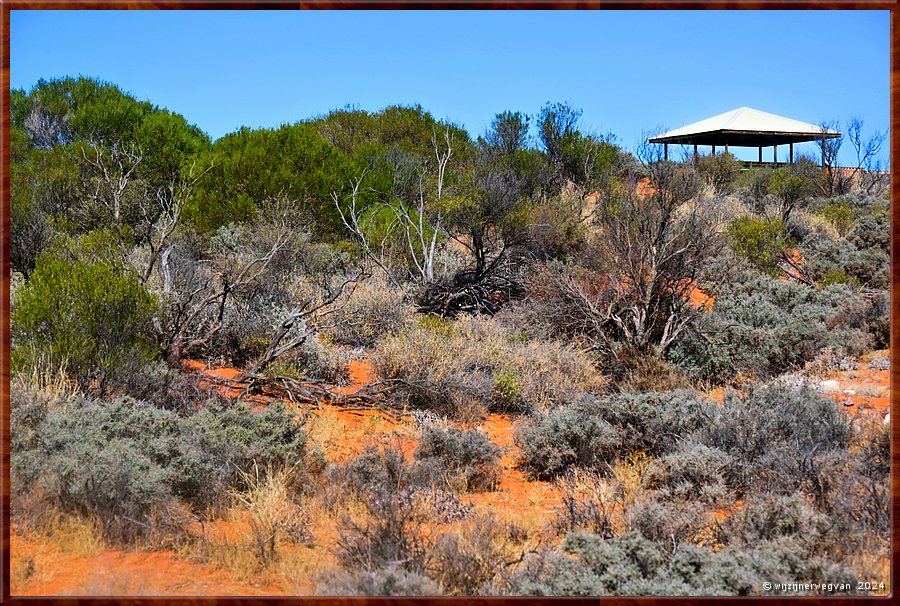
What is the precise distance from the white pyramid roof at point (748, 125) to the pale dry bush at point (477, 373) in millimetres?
17714

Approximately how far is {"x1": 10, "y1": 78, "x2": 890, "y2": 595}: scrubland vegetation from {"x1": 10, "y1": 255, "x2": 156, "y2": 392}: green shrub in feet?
0.08

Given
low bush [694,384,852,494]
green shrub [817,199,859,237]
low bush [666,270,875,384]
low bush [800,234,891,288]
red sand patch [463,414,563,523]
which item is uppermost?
green shrub [817,199,859,237]

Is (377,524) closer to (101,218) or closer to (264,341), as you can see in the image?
(264,341)

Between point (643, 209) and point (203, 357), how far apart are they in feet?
20.1

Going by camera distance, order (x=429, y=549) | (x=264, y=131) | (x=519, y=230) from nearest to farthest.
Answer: (x=429, y=549) → (x=519, y=230) → (x=264, y=131)

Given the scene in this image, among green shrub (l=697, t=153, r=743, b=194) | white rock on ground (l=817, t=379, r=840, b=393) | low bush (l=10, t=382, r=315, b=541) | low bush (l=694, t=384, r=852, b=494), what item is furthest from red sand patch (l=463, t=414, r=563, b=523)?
green shrub (l=697, t=153, r=743, b=194)

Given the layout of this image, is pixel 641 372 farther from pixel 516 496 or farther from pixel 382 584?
pixel 382 584

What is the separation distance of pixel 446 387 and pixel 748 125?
2148 cm

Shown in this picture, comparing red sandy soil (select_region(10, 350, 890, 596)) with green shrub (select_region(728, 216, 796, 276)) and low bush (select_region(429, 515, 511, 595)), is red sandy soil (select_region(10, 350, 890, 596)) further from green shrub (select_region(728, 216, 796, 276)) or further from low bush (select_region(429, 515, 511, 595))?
green shrub (select_region(728, 216, 796, 276))

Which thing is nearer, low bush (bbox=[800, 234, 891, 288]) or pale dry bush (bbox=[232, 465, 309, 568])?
pale dry bush (bbox=[232, 465, 309, 568])

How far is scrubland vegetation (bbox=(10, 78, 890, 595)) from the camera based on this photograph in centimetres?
403

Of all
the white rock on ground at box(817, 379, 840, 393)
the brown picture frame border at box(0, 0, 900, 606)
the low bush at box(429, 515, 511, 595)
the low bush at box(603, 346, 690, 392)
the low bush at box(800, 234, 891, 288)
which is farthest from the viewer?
the low bush at box(800, 234, 891, 288)

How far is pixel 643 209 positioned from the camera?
10.5 m

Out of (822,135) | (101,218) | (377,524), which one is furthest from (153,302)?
(822,135)
